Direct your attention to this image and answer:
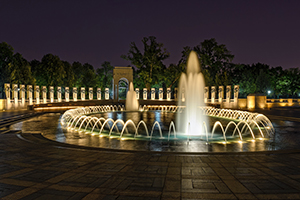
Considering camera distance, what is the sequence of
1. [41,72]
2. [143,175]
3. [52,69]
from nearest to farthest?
[143,175], [52,69], [41,72]

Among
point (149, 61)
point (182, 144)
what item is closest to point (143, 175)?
point (182, 144)

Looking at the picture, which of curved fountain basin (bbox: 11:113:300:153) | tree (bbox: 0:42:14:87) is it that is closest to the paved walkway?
curved fountain basin (bbox: 11:113:300:153)

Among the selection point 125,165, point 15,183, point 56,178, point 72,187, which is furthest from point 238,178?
point 15,183

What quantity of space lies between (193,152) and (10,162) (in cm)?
575

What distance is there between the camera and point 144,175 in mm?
5160

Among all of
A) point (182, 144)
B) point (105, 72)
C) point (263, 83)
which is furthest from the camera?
point (105, 72)

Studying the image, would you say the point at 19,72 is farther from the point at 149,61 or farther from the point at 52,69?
the point at 149,61

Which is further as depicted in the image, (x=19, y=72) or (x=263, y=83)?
(x=263, y=83)

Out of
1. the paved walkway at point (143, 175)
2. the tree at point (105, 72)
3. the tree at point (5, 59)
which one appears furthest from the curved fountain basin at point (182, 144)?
the tree at point (105, 72)

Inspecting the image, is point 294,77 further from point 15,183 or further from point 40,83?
point 40,83

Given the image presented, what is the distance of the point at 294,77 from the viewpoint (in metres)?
45.6

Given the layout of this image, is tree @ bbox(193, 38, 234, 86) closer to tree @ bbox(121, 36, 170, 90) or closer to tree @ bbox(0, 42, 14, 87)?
tree @ bbox(121, 36, 170, 90)

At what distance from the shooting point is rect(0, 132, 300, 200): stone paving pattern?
418 centimetres

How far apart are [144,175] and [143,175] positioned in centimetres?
2
